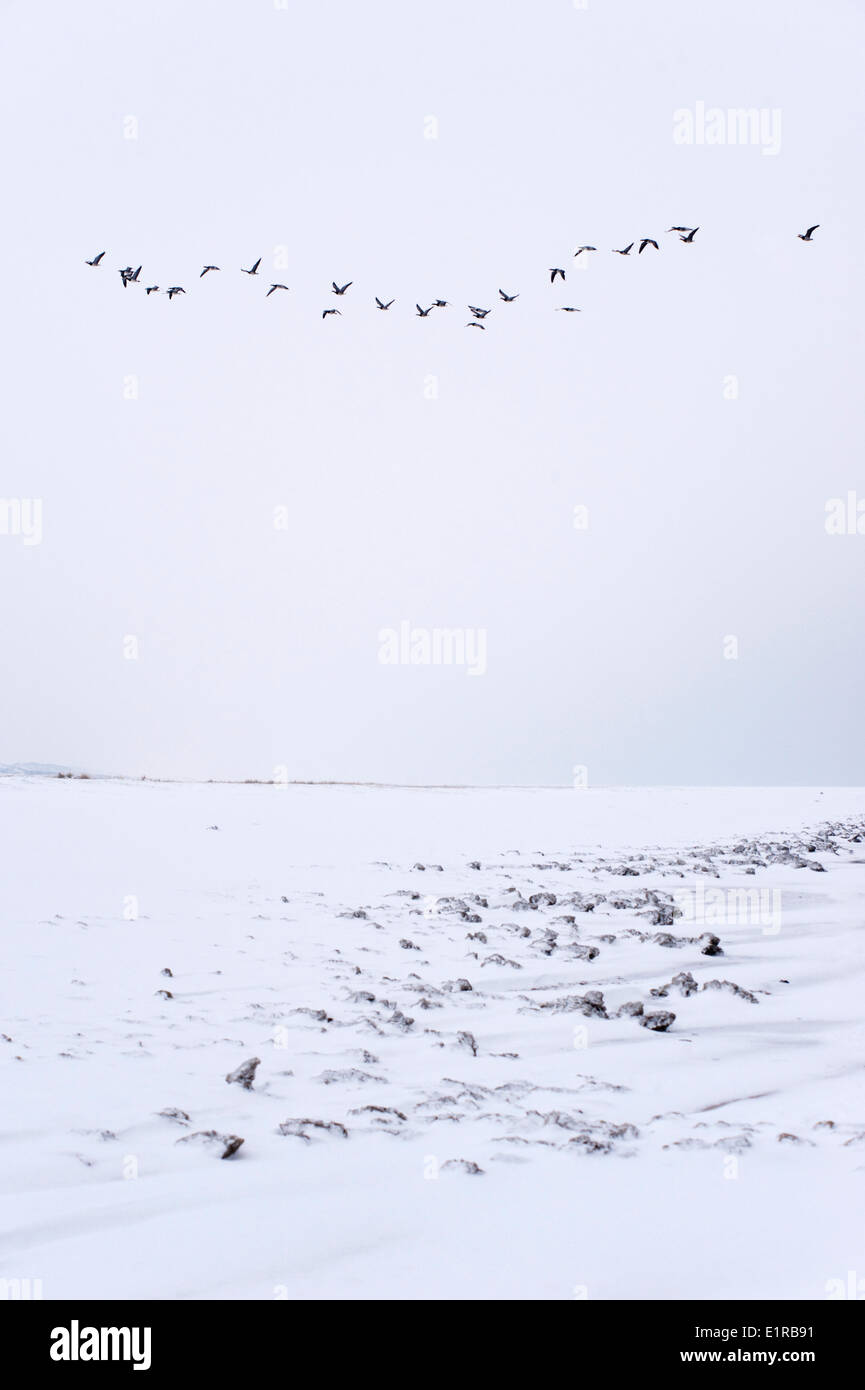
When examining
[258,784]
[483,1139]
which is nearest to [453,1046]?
[483,1139]

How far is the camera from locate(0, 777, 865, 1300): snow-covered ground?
261 centimetres

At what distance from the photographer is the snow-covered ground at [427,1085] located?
2.61 m

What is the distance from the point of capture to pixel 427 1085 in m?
3.79

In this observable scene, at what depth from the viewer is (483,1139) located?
329 cm

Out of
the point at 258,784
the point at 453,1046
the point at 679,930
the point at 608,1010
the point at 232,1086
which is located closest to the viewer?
the point at 232,1086

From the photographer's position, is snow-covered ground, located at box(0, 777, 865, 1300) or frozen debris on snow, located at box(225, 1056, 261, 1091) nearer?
snow-covered ground, located at box(0, 777, 865, 1300)

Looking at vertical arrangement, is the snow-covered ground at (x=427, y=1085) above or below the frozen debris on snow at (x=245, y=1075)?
below

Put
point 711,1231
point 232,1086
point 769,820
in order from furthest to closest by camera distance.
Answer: point 769,820 < point 232,1086 < point 711,1231

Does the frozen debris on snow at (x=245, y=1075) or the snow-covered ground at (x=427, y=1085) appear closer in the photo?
the snow-covered ground at (x=427, y=1085)

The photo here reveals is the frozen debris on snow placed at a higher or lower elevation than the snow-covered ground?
higher
